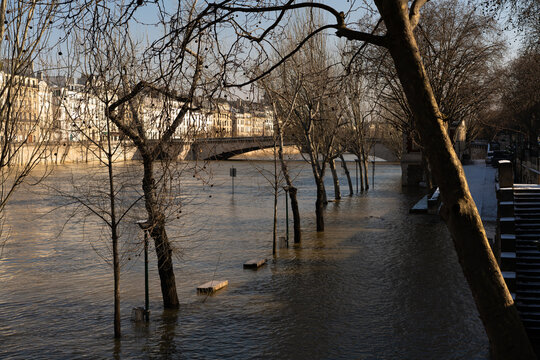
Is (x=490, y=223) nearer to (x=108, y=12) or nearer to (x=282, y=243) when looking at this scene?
(x=282, y=243)

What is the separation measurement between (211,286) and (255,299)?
1.31 m

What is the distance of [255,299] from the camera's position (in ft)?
49.1

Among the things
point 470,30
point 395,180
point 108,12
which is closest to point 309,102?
point 470,30

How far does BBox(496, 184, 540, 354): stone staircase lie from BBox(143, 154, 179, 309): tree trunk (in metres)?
6.58

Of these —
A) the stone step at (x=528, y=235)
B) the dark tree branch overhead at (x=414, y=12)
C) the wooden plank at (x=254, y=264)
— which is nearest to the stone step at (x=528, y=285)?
the stone step at (x=528, y=235)

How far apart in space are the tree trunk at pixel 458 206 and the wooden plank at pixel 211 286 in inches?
420

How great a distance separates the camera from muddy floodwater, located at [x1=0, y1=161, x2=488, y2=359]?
457 inches

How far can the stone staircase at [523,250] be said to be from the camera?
38.0 ft

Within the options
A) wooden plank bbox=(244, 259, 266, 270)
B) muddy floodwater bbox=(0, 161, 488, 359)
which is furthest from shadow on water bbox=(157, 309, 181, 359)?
wooden plank bbox=(244, 259, 266, 270)

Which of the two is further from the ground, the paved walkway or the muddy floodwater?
the paved walkway

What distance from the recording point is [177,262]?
64.7ft

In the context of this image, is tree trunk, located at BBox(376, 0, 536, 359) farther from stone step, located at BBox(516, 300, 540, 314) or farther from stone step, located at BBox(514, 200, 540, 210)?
stone step, located at BBox(514, 200, 540, 210)

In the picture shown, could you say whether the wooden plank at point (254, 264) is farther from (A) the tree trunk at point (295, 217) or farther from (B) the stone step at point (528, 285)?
(B) the stone step at point (528, 285)

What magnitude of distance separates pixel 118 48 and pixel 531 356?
9.73 m
